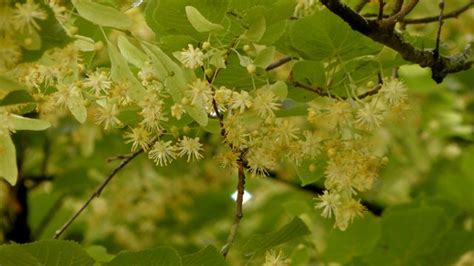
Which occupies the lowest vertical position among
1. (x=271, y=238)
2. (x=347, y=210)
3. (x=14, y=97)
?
(x=271, y=238)

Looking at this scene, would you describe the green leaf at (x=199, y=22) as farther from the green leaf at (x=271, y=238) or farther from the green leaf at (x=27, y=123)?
the green leaf at (x=271, y=238)

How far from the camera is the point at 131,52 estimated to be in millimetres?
1091

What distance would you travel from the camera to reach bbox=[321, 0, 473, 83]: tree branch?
105 cm

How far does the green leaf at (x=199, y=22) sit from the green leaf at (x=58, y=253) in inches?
12.5

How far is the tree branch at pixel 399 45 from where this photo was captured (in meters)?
1.05

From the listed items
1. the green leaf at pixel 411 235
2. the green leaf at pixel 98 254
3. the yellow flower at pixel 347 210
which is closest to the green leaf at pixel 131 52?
the yellow flower at pixel 347 210

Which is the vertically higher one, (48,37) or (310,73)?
(48,37)

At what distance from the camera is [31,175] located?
8.12ft

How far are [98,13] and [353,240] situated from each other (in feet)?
2.84

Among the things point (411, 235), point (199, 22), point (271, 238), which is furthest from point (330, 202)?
point (411, 235)

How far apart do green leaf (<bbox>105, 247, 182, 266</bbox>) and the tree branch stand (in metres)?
0.37

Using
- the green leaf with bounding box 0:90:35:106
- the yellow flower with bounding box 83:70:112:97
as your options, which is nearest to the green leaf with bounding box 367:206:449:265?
the yellow flower with bounding box 83:70:112:97

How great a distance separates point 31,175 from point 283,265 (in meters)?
1.43

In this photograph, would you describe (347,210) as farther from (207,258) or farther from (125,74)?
(125,74)
